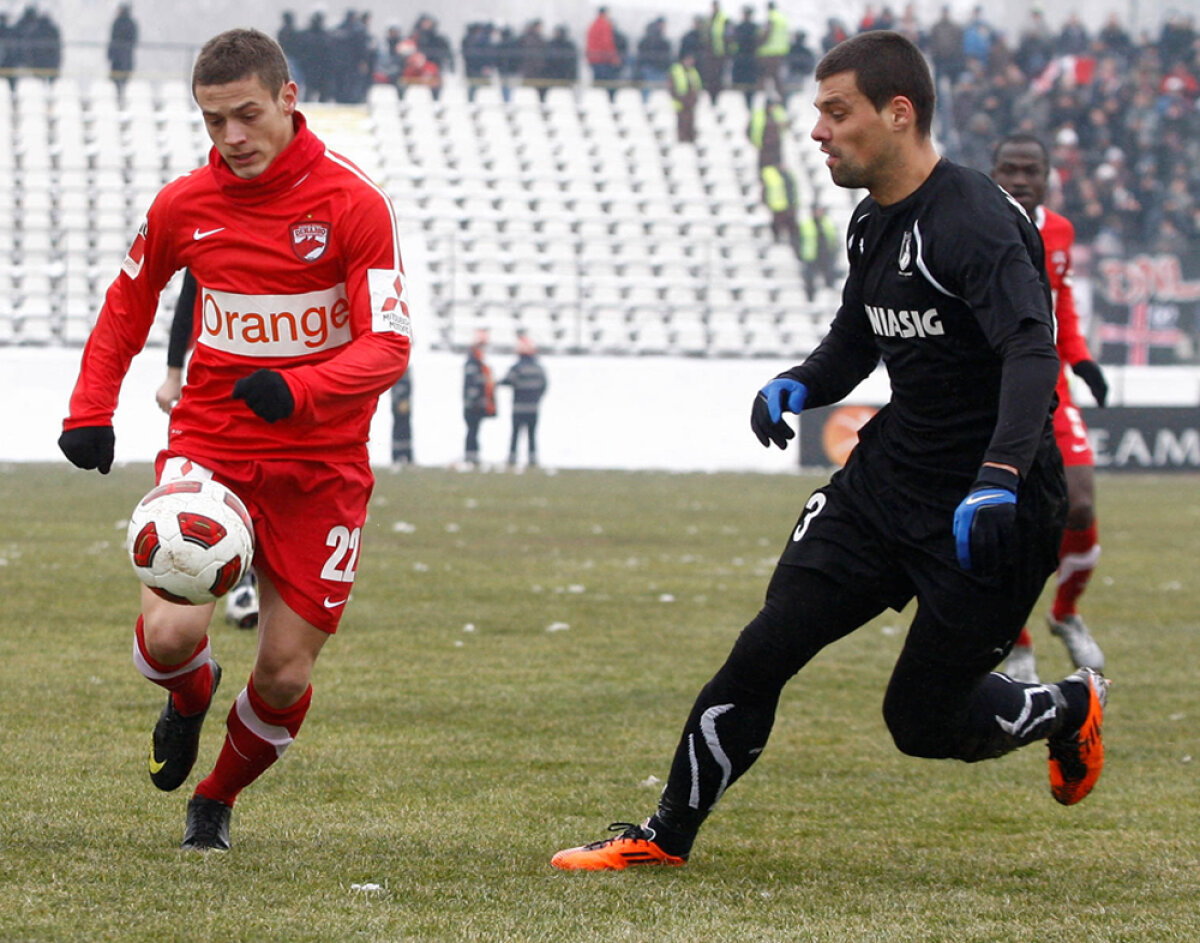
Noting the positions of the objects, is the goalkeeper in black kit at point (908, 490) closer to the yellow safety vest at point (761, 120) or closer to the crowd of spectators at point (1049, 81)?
the crowd of spectators at point (1049, 81)

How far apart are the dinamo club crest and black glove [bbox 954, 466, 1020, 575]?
179 cm

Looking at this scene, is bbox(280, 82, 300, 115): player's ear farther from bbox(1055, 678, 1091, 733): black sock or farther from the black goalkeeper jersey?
bbox(1055, 678, 1091, 733): black sock

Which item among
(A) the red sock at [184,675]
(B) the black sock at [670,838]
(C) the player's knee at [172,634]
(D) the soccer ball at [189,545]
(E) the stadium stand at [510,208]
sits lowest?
(E) the stadium stand at [510,208]

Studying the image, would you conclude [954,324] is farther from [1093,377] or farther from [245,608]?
[245,608]

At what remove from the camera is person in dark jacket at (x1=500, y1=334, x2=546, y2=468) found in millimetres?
25656

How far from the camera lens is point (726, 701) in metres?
4.47

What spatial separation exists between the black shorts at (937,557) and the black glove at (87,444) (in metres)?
1.80

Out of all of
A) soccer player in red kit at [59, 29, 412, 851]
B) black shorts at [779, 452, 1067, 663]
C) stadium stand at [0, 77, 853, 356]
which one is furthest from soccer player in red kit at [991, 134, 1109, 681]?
stadium stand at [0, 77, 853, 356]

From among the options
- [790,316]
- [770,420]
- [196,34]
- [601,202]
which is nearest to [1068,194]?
[790,316]

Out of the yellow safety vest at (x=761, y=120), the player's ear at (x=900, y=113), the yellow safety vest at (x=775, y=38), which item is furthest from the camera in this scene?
the yellow safety vest at (x=775, y=38)

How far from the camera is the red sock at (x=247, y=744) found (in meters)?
4.64

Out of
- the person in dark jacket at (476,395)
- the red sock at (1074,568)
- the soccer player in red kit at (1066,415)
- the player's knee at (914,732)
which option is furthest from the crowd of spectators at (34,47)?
the player's knee at (914,732)

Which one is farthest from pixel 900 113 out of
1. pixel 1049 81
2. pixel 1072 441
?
pixel 1049 81

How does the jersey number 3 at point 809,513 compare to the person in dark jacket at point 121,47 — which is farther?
the person in dark jacket at point 121,47
